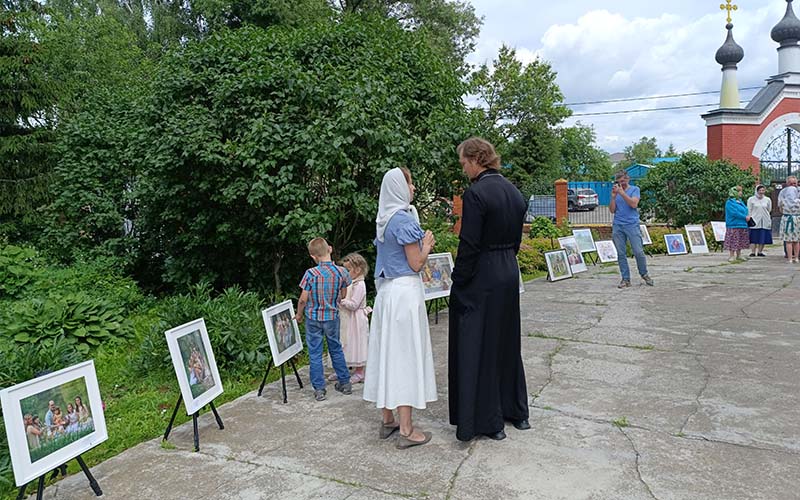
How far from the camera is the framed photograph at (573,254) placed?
12.0 metres

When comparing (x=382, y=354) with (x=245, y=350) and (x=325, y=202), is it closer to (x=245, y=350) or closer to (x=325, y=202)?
(x=245, y=350)

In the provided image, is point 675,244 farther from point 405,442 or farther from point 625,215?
point 405,442

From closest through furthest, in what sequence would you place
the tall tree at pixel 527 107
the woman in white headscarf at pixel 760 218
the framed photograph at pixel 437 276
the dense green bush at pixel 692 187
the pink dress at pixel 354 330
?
1. the pink dress at pixel 354 330
2. the framed photograph at pixel 437 276
3. the woman in white headscarf at pixel 760 218
4. the dense green bush at pixel 692 187
5. the tall tree at pixel 527 107

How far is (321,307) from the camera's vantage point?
4.89 metres

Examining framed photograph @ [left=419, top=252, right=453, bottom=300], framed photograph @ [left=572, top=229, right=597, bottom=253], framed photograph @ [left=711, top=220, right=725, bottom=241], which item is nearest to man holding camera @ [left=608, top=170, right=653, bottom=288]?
framed photograph @ [left=572, top=229, right=597, bottom=253]

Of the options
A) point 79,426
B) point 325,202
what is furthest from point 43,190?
point 79,426

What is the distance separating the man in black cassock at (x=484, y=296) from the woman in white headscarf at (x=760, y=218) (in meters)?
12.5

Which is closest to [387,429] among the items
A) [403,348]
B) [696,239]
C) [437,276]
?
[403,348]

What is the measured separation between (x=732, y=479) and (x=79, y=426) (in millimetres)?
3539

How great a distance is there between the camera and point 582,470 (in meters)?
3.48

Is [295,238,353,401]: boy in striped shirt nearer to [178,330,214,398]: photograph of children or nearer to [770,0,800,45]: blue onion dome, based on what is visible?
[178,330,214,398]: photograph of children

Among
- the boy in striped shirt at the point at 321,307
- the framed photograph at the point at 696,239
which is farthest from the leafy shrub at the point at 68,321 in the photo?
the framed photograph at the point at 696,239

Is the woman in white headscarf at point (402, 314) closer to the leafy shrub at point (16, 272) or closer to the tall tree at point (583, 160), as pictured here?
the leafy shrub at point (16, 272)

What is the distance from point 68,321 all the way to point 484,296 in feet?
16.6
